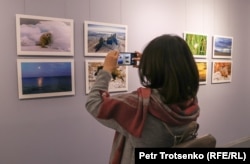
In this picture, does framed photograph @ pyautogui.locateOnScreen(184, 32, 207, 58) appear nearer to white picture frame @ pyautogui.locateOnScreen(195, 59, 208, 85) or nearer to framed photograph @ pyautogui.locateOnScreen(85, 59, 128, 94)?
white picture frame @ pyautogui.locateOnScreen(195, 59, 208, 85)

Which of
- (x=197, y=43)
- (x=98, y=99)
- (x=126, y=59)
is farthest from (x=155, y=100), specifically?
(x=197, y=43)

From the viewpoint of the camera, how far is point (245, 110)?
13.9 ft

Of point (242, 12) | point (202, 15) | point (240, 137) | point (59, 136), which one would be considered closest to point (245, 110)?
point (240, 137)

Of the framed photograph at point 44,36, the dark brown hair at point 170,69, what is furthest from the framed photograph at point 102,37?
the dark brown hair at point 170,69

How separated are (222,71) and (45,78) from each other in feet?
8.85

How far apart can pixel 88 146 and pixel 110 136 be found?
0.92 feet

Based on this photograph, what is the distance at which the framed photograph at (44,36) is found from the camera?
203cm

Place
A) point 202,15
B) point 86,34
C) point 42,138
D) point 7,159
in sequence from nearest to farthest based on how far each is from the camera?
point 7,159, point 42,138, point 86,34, point 202,15

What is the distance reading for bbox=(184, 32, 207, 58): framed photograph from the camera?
3.25 m

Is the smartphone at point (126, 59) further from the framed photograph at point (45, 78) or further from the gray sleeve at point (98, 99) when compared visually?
the framed photograph at point (45, 78)

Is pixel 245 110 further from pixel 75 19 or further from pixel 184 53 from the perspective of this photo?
pixel 184 53

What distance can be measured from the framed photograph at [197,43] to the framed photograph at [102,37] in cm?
103

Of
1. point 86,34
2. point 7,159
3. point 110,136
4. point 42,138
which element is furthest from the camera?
point 110,136

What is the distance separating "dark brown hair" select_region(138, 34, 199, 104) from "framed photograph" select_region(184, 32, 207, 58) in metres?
2.27
